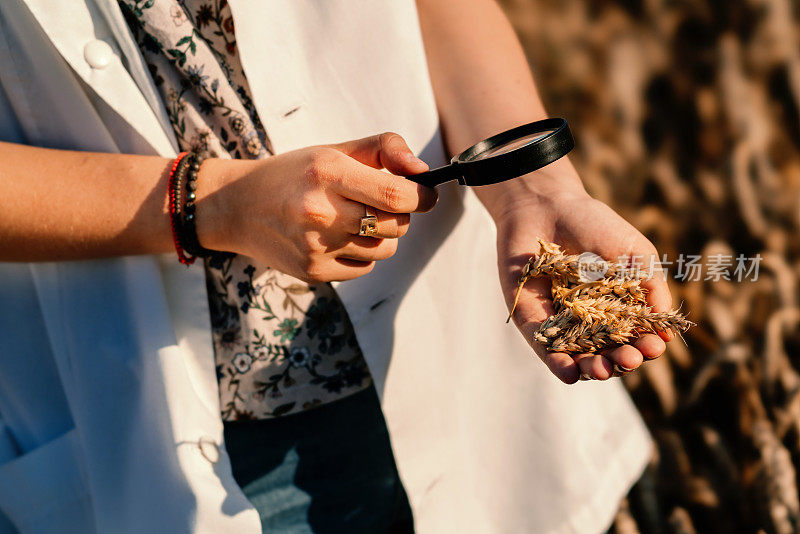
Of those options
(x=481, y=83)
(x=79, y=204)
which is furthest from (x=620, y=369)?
(x=79, y=204)

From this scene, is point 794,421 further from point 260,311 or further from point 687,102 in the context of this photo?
point 260,311

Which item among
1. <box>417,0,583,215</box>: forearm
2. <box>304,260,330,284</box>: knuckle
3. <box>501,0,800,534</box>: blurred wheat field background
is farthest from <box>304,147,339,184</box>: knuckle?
<box>501,0,800,534</box>: blurred wheat field background

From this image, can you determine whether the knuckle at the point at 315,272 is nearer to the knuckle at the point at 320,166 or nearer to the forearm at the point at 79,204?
the knuckle at the point at 320,166

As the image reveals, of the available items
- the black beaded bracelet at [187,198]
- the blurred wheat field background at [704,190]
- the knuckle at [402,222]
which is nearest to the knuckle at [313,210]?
the knuckle at [402,222]

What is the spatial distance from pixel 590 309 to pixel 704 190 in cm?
143

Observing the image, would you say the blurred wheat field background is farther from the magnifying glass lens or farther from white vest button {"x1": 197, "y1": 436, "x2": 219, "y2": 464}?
white vest button {"x1": 197, "y1": 436, "x2": 219, "y2": 464}

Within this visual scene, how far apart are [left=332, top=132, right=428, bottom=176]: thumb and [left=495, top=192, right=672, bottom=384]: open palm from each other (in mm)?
302

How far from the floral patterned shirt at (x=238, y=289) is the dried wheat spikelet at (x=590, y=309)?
0.43 metres

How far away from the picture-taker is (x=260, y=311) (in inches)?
47.4

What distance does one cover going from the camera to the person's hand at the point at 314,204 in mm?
980

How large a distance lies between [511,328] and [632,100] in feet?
3.94

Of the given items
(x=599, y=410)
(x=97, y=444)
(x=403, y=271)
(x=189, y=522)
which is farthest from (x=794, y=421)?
(x=97, y=444)

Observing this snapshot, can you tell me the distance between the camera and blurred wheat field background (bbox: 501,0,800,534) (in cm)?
208

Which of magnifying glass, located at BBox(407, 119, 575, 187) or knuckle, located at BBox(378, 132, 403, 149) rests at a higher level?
knuckle, located at BBox(378, 132, 403, 149)
